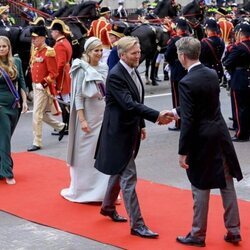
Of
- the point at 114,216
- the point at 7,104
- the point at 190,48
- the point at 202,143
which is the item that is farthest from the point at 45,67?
the point at 202,143

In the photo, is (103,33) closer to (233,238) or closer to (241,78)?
(241,78)

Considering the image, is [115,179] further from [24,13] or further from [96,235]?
[24,13]

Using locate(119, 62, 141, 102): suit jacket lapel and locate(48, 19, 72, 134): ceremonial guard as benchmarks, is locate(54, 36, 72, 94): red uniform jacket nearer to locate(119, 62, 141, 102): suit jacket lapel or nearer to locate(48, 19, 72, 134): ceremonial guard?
locate(48, 19, 72, 134): ceremonial guard

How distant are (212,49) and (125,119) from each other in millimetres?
6063

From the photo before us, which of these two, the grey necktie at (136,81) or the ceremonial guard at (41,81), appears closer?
the grey necktie at (136,81)

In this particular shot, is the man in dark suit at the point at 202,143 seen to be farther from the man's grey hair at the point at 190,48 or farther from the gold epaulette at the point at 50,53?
the gold epaulette at the point at 50,53

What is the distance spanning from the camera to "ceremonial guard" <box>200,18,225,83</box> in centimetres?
1227

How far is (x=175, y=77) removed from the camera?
11.9 metres

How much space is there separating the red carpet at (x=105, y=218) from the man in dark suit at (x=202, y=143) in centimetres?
32

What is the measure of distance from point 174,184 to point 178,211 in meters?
1.22

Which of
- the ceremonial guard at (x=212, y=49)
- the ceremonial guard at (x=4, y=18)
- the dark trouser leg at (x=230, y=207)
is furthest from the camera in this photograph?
the ceremonial guard at (x=4, y=18)

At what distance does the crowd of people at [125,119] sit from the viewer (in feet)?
19.9

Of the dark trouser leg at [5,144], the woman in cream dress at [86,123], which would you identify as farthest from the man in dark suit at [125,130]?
the dark trouser leg at [5,144]

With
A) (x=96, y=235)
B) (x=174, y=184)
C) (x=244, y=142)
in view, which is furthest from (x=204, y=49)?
(x=96, y=235)
